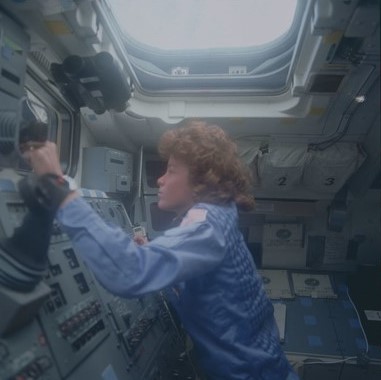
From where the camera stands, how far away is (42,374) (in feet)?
3.22

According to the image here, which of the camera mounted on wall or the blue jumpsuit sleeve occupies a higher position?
the camera mounted on wall

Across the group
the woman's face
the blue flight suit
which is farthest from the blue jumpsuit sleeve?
the woman's face

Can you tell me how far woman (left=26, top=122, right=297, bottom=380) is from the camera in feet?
3.15

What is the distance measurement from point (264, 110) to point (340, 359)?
208 cm

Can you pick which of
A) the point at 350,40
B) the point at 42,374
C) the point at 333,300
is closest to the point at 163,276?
the point at 42,374

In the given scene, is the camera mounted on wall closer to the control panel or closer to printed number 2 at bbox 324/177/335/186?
the control panel

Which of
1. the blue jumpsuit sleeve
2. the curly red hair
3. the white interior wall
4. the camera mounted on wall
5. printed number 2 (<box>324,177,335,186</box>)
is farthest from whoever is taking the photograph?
printed number 2 (<box>324,177,335,186</box>)

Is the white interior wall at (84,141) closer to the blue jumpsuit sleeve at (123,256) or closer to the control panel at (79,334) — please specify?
the control panel at (79,334)

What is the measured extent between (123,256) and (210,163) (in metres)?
0.60

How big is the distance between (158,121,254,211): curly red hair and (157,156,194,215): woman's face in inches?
1.0

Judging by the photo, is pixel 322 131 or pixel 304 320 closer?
pixel 322 131

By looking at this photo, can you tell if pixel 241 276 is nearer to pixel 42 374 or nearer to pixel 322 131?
pixel 42 374

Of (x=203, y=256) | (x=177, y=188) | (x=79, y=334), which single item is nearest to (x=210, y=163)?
(x=177, y=188)

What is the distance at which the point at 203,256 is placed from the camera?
1064 mm
